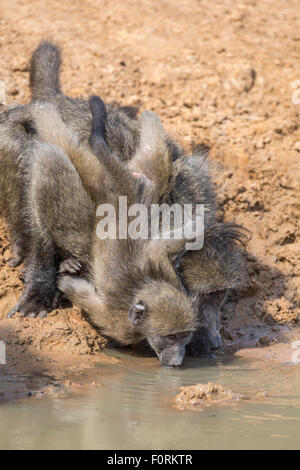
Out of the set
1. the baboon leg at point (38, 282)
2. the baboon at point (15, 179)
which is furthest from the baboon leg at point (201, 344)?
the baboon at point (15, 179)

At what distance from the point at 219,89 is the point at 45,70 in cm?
202

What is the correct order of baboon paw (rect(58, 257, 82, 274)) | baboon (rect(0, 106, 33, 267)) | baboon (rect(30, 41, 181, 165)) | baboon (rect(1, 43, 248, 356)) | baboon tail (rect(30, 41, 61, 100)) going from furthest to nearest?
baboon tail (rect(30, 41, 61, 100)) → baboon (rect(30, 41, 181, 165)) → baboon (rect(0, 106, 33, 267)) → baboon (rect(1, 43, 248, 356)) → baboon paw (rect(58, 257, 82, 274))

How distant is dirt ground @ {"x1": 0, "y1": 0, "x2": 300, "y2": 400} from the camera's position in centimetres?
634

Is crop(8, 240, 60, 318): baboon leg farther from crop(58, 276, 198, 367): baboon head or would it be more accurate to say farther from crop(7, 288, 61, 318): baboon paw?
crop(58, 276, 198, 367): baboon head

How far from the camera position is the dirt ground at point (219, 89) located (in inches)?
250

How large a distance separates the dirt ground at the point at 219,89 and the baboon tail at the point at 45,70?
58 centimetres

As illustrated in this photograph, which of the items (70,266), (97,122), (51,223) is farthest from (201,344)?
(97,122)

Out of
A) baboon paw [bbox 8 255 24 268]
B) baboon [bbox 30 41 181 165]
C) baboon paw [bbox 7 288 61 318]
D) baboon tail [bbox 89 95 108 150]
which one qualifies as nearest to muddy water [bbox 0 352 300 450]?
baboon paw [bbox 7 288 61 318]

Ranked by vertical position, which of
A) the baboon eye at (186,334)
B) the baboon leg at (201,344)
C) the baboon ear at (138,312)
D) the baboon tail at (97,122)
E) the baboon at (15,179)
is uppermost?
the baboon tail at (97,122)

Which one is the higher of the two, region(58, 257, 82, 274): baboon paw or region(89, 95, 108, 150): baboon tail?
region(89, 95, 108, 150): baboon tail

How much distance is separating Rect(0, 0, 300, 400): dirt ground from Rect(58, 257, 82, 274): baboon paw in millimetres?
318

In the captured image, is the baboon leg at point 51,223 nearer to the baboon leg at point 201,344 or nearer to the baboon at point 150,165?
the baboon at point 150,165

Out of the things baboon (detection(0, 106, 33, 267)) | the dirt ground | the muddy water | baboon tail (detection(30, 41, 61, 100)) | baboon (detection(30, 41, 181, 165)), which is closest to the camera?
the muddy water

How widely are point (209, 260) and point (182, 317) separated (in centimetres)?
61
